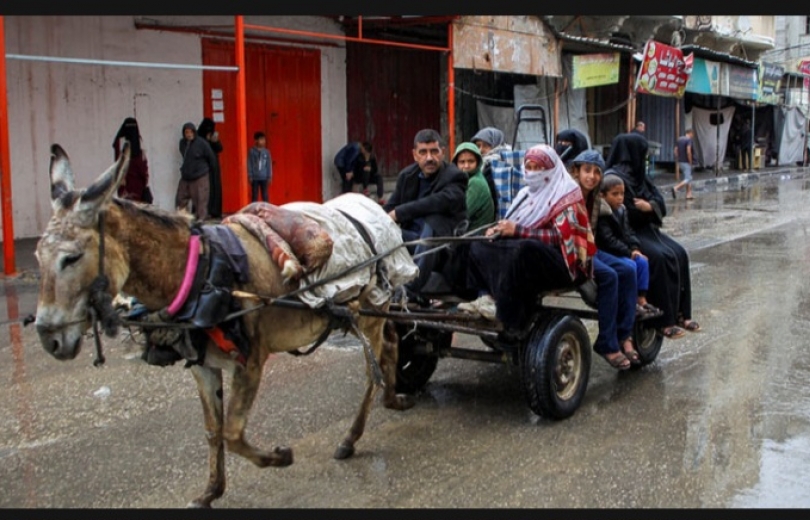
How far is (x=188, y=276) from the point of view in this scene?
367 centimetres

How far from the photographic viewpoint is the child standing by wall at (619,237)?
5996mm

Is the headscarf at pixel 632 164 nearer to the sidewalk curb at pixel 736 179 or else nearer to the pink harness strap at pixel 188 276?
the pink harness strap at pixel 188 276

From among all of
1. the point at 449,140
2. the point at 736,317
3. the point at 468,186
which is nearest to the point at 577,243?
the point at 468,186

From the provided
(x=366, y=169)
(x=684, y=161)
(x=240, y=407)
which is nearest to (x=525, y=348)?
(x=240, y=407)

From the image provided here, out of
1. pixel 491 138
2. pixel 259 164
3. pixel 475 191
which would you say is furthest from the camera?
pixel 259 164

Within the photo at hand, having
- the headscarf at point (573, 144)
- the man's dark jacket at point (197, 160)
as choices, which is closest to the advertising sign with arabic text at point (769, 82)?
the man's dark jacket at point (197, 160)

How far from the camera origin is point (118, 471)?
14.6ft

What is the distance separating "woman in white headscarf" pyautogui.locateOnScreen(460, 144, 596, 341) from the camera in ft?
16.4

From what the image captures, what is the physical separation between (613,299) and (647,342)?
3.50 ft

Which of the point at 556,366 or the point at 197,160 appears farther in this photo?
the point at 197,160

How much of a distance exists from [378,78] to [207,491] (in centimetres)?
1496

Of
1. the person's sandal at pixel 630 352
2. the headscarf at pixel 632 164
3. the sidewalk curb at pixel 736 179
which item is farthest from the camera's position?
the sidewalk curb at pixel 736 179

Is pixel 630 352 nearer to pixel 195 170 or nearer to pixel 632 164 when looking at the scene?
pixel 632 164

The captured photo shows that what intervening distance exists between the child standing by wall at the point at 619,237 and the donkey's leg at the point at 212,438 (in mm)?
3193
